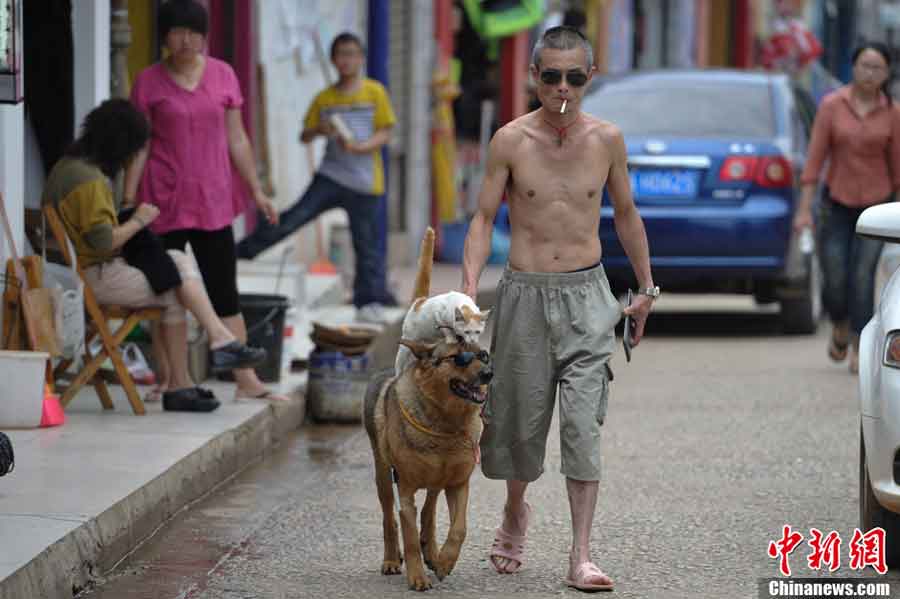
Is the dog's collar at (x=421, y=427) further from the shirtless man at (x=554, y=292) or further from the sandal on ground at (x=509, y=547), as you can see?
the sandal on ground at (x=509, y=547)

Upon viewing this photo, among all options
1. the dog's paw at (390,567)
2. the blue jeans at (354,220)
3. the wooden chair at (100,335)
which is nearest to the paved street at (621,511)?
the dog's paw at (390,567)

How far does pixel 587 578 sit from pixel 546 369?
66 cm

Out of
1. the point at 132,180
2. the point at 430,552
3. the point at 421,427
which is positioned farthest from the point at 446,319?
the point at 132,180

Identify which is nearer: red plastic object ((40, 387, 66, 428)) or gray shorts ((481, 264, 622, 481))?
gray shorts ((481, 264, 622, 481))

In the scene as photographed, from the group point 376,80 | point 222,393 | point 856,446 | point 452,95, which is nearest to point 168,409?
point 222,393

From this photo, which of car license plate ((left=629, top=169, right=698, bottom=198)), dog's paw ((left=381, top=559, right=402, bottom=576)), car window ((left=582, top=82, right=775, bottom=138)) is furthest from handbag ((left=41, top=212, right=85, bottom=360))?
car window ((left=582, top=82, right=775, bottom=138))

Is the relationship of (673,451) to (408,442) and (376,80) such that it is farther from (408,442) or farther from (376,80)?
(376,80)

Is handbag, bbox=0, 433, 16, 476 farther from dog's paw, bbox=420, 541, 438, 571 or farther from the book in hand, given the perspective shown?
the book in hand

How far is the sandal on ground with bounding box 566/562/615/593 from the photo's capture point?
20.2 feet

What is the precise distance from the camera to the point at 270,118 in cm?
1627

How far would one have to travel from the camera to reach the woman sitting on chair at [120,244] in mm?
8891

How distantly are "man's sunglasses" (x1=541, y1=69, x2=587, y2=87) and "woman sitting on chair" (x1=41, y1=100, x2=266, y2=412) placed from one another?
3211 mm

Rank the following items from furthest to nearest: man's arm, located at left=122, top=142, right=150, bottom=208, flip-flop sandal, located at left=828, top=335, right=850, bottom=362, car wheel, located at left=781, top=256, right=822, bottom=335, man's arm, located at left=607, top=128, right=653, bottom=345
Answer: car wheel, located at left=781, top=256, right=822, bottom=335
flip-flop sandal, located at left=828, top=335, right=850, bottom=362
man's arm, located at left=122, top=142, right=150, bottom=208
man's arm, located at left=607, top=128, right=653, bottom=345

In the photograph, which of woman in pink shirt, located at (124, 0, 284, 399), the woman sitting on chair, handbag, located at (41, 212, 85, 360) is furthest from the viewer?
woman in pink shirt, located at (124, 0, 284, 399)
